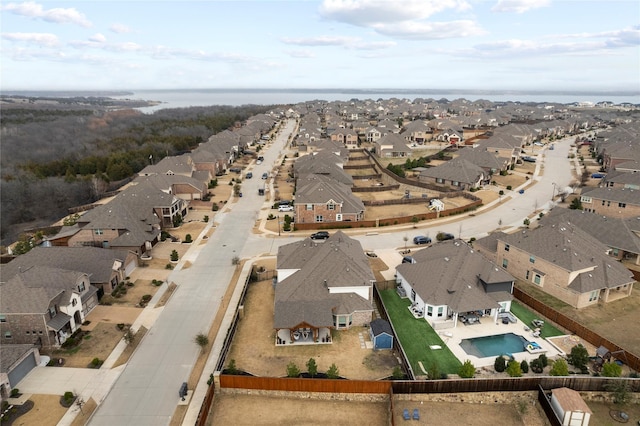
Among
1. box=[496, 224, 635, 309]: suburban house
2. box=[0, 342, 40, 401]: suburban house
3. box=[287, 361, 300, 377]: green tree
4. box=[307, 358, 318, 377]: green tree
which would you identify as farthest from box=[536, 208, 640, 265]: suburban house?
box=[0, 342, 40, 401]: suburban house

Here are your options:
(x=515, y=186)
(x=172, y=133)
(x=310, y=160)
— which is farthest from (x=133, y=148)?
(x=515, y=186)

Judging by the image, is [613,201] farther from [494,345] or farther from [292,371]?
[292,371]

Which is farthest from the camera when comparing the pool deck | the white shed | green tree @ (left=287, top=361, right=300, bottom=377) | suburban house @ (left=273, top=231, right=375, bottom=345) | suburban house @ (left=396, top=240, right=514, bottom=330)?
suburban house @ (left=396, top=240, right=514, bottom=330)

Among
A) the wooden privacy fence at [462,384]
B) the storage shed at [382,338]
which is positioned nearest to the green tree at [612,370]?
the wooden privacy fence at [462,384]

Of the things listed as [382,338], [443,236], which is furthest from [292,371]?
[443,236]

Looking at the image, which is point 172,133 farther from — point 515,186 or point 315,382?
point 315,382

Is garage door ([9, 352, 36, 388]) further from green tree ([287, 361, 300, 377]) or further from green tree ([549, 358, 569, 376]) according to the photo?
green tree ([549, 358, 569, 376])

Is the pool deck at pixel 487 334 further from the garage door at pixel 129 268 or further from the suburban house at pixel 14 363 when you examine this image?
the garage door at pixel 129 268
